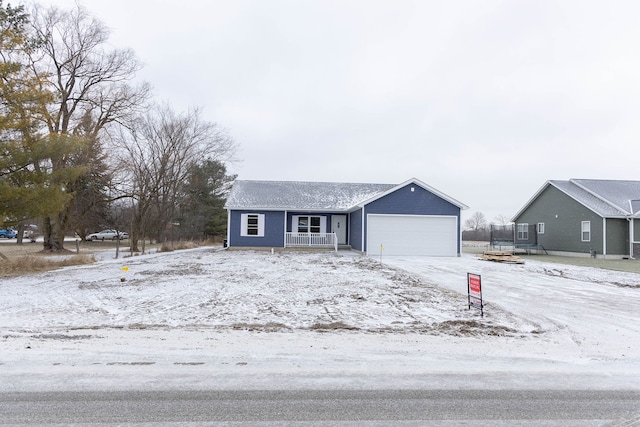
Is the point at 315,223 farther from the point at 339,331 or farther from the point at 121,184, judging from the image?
the point at 339,331

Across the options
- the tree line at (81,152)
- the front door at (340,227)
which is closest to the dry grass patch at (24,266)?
the tree line at (81,152)

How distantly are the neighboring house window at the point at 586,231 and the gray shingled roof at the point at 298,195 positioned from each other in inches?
481

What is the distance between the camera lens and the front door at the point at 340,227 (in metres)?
26.0

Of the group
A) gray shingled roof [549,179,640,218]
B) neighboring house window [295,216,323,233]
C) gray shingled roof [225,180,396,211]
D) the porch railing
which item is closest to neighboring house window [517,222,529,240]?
gray shingled roof [549,179,640,218]

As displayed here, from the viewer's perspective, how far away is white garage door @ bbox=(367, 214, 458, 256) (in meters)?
21.9

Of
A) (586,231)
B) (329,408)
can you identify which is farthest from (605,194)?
(329,408)

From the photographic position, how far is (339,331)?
20.2ft

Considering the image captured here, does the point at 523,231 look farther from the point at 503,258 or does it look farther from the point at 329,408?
the point at 329,408

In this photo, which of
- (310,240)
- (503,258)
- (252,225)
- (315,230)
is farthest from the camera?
(315,230)

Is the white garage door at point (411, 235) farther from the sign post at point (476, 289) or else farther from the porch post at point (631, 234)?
the sign post at point (476, 289)

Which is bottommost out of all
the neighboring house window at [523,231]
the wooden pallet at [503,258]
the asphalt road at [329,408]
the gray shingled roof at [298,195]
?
the asphalt road at [329,408]

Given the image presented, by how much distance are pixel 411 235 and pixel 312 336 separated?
17.0 metres

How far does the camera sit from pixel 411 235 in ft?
72.5

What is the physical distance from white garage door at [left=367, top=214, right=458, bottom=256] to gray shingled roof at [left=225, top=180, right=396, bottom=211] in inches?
88.5
